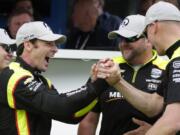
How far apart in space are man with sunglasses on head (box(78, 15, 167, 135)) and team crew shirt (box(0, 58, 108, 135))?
464 millimetres

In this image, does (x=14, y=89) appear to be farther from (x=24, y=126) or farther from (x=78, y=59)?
(x=78, y=59)

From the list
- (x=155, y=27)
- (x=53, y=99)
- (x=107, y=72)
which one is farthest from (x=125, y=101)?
(x=155, y=27)

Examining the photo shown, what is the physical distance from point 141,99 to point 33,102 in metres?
0.69

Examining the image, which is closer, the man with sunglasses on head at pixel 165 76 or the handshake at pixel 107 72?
the man with sunglasses on head at pixel 165 76

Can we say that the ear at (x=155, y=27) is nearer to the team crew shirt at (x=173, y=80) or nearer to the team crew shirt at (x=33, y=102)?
the team crew shirt at (x=173, y=80)

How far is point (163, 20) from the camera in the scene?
3049 millimetres

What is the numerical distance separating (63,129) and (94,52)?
0.77m

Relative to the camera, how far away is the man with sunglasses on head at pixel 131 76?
12.2 feet

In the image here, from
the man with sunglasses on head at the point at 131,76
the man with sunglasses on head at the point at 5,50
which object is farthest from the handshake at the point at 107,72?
the man with sunglasses on head at the point at 5,50

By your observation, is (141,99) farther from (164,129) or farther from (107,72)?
(164,129)

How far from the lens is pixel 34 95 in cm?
328

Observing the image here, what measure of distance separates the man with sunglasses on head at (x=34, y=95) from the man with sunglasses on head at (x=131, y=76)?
17.0 inches

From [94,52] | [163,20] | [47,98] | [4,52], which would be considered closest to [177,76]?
[163,20]

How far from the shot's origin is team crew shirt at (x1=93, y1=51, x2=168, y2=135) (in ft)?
12.2
